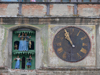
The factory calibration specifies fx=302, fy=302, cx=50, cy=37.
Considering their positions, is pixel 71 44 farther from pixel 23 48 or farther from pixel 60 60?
pixel 23 48

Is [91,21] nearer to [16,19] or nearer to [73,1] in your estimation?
[73,1]

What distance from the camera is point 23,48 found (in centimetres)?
1783

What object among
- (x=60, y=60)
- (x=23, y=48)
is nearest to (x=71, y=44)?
(x=60, y=60)

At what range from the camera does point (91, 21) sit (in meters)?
17.8

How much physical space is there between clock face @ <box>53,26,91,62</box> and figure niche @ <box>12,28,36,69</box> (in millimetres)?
1469

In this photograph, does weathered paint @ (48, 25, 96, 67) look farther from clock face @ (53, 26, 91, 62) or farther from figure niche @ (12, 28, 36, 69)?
figure niche @ (12, 28, 36, 69)

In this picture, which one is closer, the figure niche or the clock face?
the clock face

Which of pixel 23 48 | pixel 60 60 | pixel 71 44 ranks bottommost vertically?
pixel 60 60

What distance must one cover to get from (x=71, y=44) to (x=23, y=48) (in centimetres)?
284

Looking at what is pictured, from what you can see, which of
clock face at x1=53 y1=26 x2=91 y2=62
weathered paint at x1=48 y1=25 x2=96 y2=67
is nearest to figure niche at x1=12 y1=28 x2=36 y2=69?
weathered paint at x1=48 y1=25 x2=96 y2=67

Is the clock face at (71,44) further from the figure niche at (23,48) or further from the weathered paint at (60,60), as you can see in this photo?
the figure niche at (23,48)

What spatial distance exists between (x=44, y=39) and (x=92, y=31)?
2.86 m

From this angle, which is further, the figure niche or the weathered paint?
the figure niche

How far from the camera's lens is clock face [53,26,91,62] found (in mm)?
17422
